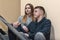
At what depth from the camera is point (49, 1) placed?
110 inches

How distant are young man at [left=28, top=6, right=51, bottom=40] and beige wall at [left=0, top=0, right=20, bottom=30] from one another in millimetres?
767

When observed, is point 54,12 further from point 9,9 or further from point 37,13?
point 9,9

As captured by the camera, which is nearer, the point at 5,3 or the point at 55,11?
the point at 55,11

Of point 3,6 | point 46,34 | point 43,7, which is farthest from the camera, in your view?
point 3,6

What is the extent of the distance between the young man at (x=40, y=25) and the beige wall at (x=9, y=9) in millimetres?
767

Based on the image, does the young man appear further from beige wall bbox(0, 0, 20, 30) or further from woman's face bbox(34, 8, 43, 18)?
beige wall bbox(0, 0, 20, 30)

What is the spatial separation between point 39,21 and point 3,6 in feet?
3.19

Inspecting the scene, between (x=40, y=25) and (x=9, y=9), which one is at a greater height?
(x=9, y=9)

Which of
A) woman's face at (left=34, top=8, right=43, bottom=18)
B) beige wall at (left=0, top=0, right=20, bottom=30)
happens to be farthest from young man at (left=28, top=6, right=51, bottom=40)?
beige wall at (left=0, top=0, right=20, bottom=30)

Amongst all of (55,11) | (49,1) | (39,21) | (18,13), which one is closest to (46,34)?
(39,21)

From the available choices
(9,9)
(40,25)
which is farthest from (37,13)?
(9,9)

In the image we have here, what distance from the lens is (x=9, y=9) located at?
3.37m

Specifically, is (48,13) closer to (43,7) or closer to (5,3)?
(43,7)

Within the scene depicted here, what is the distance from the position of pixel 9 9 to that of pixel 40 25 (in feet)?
3.36
